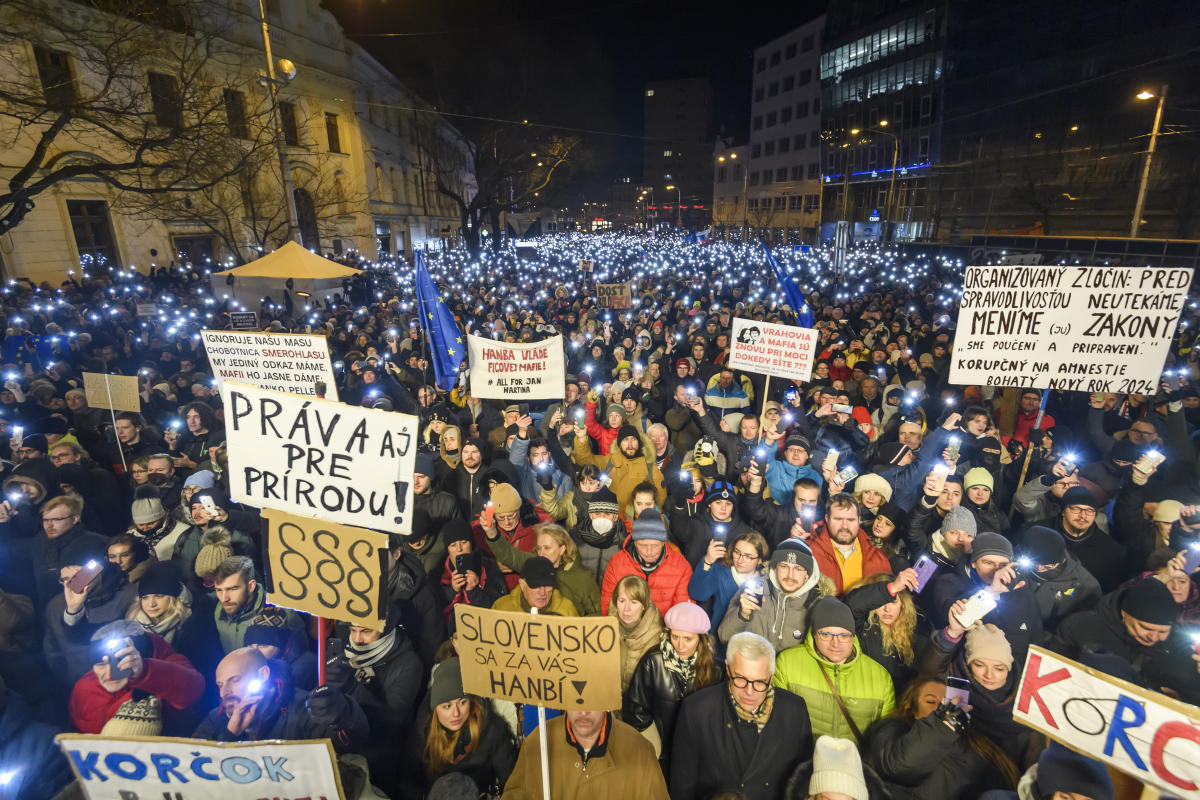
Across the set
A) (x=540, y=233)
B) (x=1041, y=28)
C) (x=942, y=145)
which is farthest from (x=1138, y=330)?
(x=540, y=233)

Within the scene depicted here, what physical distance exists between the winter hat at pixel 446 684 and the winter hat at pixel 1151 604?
3715 mm

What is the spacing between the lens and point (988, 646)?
2.81m

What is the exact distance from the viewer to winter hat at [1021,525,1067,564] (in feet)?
12.6

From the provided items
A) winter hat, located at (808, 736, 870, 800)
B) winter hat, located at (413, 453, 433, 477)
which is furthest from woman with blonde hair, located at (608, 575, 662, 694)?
winter hat, located at (413, 453, 433, 477)

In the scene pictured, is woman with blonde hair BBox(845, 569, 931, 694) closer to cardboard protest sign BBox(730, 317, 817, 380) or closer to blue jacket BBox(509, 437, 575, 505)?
blue jacket BBox(509, 437, 575, 505)

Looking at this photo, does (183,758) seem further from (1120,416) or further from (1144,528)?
(1120,416)

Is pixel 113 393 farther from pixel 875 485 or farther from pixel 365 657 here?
pixel 875 485

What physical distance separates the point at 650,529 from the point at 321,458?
2.14 m

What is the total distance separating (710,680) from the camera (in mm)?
3287

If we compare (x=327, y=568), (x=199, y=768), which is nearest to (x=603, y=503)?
(x=327, y=568)

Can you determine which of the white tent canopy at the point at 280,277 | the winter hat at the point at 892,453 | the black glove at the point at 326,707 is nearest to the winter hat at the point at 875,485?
the winter hat at the point at 892,453

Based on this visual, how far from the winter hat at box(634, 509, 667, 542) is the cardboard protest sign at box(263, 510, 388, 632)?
5.52 feet

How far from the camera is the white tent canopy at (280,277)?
12547 mm

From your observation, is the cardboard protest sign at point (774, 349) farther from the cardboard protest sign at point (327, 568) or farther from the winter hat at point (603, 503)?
the cardboard protest sign at point (327, 568)
